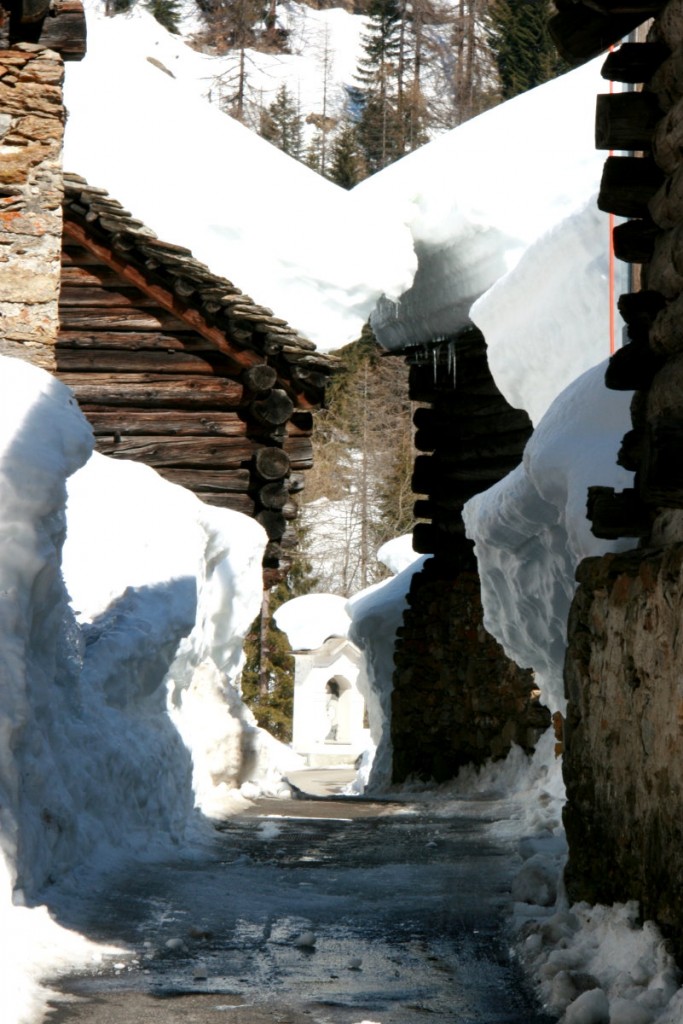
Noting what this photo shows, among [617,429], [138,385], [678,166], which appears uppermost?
[138,385]

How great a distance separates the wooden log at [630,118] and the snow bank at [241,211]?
9508mm

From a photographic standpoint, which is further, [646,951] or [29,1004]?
[646,951]

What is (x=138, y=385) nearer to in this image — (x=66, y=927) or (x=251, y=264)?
(x=251, y=264)

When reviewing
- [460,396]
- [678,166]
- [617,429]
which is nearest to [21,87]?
[617,429]

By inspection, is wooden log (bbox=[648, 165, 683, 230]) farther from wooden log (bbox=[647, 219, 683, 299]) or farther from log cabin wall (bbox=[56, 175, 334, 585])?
log cabin wall (bbox=[56, 175, 334, 585])

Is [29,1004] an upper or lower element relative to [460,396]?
lower

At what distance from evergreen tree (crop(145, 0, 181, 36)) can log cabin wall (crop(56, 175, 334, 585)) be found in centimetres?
5145

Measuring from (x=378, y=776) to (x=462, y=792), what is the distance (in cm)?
338

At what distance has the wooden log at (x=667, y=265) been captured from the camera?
15.0 feet

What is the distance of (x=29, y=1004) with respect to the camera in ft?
12.4

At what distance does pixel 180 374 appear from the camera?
43.0ft

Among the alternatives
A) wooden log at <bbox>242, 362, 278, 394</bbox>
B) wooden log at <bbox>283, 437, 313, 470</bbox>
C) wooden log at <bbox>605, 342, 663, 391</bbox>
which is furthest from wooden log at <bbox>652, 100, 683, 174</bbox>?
wooden log at <bbox>283, 437, 313, 470</bbox>

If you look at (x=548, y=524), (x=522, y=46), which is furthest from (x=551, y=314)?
(x=522, y=46)

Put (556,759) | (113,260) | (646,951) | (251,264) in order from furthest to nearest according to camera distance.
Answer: (251,264) → (113,260) → (556,759) → (646,951)
